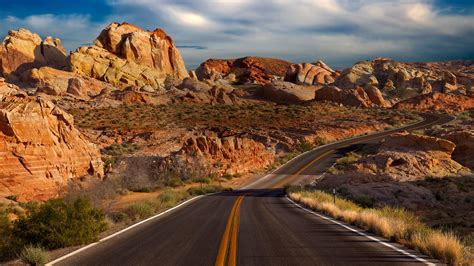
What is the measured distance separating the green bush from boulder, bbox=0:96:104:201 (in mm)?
15153

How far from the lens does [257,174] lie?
51875 millimetres

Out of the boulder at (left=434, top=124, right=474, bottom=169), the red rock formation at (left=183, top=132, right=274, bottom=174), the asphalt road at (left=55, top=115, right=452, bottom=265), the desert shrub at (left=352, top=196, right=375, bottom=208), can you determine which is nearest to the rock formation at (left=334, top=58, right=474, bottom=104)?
the red rock formation at (left=183, top=132, right=274, bottom=174)

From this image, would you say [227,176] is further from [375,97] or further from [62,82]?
[375,97]

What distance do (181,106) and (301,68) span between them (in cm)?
7421

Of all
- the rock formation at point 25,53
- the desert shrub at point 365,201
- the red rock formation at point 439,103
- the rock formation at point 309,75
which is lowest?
the desert shrub at point 365,201

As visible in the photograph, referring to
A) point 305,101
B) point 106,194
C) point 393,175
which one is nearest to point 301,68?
point 305,101

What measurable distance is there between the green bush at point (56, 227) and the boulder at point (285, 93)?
98.8m

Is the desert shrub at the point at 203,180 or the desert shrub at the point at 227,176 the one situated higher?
the desert shrub at the point at 203,180

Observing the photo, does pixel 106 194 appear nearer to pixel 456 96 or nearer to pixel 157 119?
pixel 157 119

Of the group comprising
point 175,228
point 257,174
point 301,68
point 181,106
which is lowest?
point 257,174

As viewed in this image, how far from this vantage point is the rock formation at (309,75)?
146 metres

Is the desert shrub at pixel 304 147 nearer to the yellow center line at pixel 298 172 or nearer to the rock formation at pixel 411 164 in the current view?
the yellow center line at pixel 298 172

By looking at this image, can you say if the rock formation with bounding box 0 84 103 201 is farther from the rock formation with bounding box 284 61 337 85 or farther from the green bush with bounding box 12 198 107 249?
the rock formation with bounding box 284 61 337 85

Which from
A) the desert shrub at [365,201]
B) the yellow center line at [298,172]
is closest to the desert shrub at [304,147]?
the yellow center line at [298,172]
